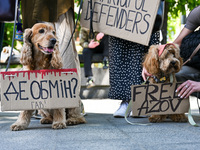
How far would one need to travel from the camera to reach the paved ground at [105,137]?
2719 mm

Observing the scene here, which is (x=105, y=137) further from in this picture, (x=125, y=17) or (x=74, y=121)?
(x=125, y=17)

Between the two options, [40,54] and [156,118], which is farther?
[156,118]

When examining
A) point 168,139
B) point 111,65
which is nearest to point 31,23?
point 111,65

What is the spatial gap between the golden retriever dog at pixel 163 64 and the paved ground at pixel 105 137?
0.16 metres

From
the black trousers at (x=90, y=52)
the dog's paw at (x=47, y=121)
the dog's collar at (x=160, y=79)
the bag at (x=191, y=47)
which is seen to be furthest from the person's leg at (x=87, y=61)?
the dog's collar at (x=160, y=79)

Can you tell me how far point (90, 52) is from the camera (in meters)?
8.49

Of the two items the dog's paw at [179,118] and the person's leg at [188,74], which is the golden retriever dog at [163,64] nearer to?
the dog's paw at [179,118]

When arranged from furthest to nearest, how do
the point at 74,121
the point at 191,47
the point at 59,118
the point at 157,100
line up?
1. the point at 191,47
2. the point at 74,121
3. the point at 157,100
4. the point at 59,118

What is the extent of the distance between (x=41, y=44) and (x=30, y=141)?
3.39ft

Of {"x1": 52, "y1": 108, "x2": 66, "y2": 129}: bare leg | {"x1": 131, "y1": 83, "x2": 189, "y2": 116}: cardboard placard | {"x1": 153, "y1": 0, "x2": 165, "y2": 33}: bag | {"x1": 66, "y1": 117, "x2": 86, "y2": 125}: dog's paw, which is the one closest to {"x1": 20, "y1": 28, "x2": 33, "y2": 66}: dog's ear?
{"x1": 52, "y1": 108, "x2": 66, "y2": 129}: bare leg

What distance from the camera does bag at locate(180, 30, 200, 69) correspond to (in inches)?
167

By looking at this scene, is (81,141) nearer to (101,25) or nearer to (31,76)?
(31,76)

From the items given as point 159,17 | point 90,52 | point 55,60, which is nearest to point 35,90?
point 55,60

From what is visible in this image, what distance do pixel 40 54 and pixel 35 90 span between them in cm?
37
